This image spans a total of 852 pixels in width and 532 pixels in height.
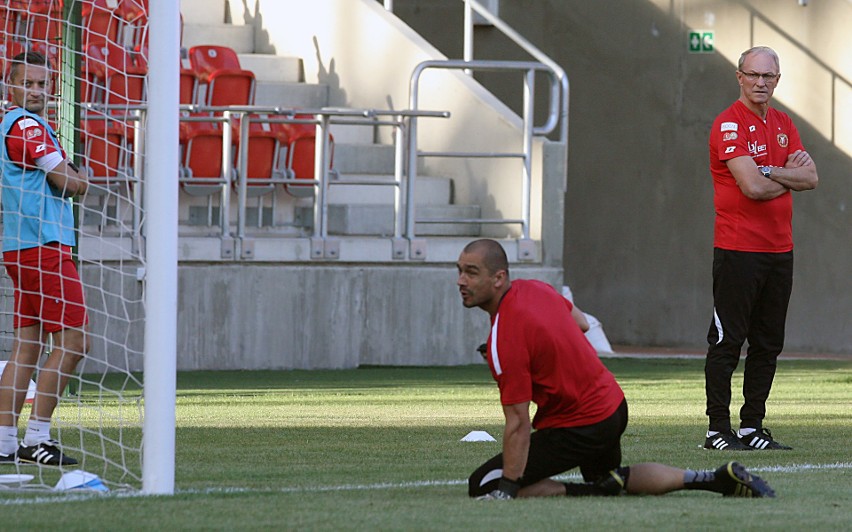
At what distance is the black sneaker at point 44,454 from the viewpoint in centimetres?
664

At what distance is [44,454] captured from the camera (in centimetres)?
666

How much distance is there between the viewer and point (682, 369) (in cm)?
1363

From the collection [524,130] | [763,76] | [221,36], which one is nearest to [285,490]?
[763,76]

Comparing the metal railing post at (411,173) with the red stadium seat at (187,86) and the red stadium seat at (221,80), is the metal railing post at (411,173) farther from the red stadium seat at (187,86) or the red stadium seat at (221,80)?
the red stadium seat at (187,86)

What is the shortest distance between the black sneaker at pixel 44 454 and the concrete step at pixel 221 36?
10188 mm

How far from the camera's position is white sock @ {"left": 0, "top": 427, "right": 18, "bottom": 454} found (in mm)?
6777

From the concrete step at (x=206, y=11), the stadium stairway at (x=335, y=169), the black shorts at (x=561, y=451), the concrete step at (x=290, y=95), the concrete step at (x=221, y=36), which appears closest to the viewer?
the black shorts at (x=561, y=451)

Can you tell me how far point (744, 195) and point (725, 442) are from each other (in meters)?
1.18

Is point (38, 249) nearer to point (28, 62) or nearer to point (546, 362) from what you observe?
point (28, 62)

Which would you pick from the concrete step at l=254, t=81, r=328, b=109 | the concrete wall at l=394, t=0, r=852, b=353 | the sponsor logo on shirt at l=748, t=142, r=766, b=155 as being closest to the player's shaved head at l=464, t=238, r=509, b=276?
the sponsor logo on shirt at l=748, t=142, r=766, b=155

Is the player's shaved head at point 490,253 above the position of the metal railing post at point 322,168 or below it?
below

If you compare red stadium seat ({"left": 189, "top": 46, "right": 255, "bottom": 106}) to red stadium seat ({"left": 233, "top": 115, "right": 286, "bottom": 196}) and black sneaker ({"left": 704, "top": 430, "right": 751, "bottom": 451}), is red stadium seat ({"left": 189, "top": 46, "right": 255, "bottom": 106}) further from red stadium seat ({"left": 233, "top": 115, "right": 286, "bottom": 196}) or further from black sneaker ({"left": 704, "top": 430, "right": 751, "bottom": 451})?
black sneaker ({"left": 704, "top": 430, "right": 751, "bottom": 451})

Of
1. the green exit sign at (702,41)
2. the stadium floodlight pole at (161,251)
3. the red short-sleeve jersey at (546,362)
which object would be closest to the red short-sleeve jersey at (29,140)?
the stadium floodlight pole at (161,251)

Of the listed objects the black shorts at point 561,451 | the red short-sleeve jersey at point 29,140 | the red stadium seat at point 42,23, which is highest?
the red stadium seat at point 42,23
